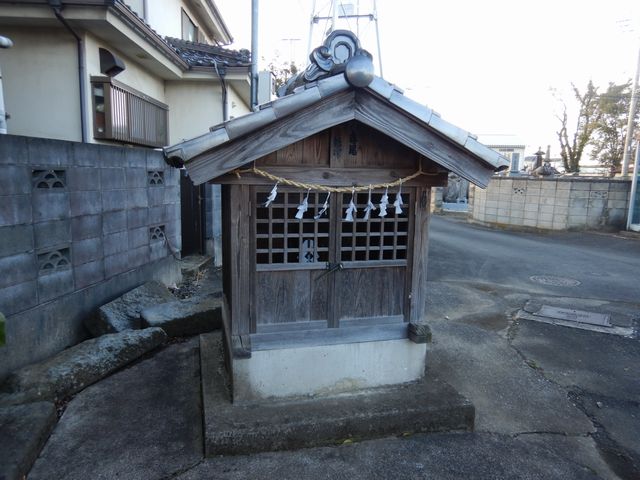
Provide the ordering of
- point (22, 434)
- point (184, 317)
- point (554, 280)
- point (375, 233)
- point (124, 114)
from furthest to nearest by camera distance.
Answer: point (554, 280) < point (124, 114) < point (184, 317) < point (375, 233) < point (22, 434)

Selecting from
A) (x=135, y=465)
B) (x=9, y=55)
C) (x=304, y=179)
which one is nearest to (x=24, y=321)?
(x=135, y=465)

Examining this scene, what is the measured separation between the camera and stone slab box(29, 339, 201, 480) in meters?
3.76

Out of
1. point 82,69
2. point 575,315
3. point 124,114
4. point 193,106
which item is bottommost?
point 575,315

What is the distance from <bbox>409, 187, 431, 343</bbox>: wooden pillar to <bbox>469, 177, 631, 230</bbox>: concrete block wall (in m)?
15.0

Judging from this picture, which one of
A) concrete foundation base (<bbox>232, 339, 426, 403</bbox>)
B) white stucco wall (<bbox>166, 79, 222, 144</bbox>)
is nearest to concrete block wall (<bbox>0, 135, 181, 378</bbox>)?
concrete foundation base (<bbox>232, 339, 426, 403</bbox>)

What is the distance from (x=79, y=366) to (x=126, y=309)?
1.52 m

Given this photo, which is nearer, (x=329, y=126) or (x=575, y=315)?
(x=329, y=126)

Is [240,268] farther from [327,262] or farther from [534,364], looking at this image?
[534,364]

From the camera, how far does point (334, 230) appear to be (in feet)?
15.1

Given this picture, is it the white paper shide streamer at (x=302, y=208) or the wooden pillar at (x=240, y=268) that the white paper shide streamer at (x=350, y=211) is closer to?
the white paper shide streamer at (x=302, y=208)

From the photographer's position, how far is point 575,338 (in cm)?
704

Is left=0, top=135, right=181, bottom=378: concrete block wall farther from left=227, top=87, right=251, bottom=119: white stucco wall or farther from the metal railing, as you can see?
left=227, top=87, right=251, bottom=119: white stucco wall

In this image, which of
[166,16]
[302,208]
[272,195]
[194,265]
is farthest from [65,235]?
[166,16]

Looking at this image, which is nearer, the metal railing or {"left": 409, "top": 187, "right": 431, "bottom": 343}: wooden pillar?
{"left": 409, "top": 187, "right": 431, "bottom": 343}: wooden pillar
